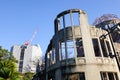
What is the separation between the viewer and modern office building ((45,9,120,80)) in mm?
18984

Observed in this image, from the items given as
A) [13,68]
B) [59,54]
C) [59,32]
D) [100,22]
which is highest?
[100,22]

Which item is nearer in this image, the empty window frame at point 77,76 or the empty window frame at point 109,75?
the empty window frame at point 77,76

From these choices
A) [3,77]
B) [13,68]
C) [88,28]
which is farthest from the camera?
[88,28]

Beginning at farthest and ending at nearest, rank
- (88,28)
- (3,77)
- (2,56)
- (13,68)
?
(2,56)
(88,28)
(13,68)
(3,77)

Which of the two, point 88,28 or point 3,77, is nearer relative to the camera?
point 3,77

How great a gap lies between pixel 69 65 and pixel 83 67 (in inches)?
71.8

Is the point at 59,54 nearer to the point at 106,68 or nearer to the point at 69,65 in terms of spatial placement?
the point at 69,65

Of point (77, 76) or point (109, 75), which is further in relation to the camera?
point (109, 75)

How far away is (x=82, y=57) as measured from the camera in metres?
19.5

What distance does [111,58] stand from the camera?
21156 millimetres

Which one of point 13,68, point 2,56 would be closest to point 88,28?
point 13,68

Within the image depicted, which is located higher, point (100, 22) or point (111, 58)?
point (100, 22)

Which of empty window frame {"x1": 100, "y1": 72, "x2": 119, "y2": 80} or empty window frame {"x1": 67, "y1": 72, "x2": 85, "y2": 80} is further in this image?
empty window frame {"x1": 100, "y1": 72, "x2": 119, "y2": 80}

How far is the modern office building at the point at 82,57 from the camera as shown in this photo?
18984mm
